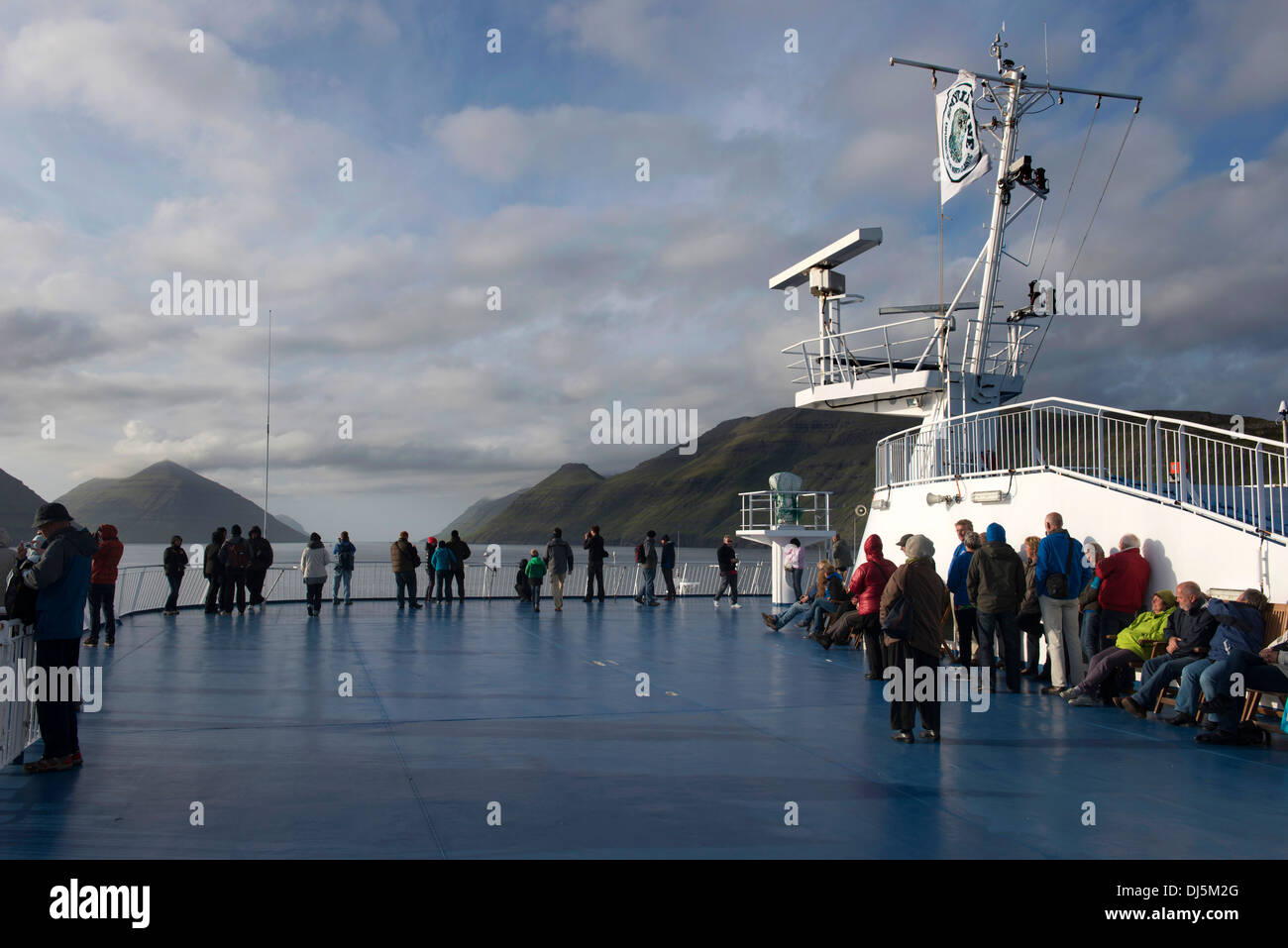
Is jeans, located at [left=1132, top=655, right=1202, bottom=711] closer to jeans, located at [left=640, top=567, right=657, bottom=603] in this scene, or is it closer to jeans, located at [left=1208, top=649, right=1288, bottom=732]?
jeans, located at [left=1208, top=649, right=1288, bottom=732]

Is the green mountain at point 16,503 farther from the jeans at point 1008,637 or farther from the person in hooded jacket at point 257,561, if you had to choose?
the jeans at point 1008,637

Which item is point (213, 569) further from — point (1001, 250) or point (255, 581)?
point (1001, 250)

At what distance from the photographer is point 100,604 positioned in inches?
527

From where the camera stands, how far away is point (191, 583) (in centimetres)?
2158

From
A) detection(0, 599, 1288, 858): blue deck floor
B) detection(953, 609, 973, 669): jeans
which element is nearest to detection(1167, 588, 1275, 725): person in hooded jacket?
detection(0, 599, 1288, 858): blue deck floor

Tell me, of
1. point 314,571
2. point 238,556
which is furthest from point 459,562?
point 238,556

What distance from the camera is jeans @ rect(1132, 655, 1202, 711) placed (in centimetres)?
817

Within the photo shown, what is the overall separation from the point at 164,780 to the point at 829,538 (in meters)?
17.7

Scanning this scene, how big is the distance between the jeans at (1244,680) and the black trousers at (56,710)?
8.50 m

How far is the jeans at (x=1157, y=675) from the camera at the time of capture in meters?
8.17

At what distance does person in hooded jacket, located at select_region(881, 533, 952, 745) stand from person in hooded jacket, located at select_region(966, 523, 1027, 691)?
2.80 meters

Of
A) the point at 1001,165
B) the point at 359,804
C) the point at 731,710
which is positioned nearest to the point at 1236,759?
the point at 731,710

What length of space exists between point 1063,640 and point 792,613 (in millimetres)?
6822

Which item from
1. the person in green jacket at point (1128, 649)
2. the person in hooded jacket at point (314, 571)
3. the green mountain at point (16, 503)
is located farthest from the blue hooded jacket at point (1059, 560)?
the green mountain at point (16, 503)
